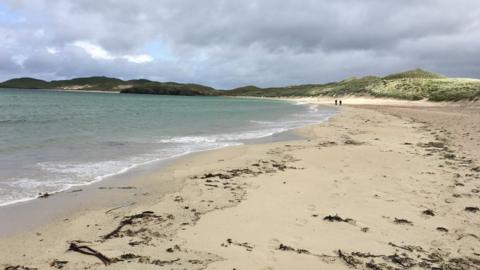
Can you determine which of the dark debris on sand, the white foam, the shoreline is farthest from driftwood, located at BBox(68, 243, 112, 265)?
the dark debris on sand

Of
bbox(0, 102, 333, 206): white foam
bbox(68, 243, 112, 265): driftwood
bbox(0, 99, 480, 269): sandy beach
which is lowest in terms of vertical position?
bbox(0, 102, 333, 206): white foam

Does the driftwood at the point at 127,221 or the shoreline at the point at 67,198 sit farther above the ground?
the driftwood at the point at 127,221

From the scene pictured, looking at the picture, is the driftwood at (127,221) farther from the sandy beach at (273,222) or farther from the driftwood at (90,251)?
the driftwood at (90,251)

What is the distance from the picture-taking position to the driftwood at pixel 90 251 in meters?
5.56

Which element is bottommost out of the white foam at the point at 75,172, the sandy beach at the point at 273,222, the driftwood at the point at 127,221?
the white foam at the point at 75,172

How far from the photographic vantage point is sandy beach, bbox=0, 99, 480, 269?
18.9 feet

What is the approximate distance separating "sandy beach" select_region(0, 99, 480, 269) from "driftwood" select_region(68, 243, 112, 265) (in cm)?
2

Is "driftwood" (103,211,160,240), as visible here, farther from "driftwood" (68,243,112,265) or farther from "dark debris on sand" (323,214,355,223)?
"dark debris on sand" (323,214,355,223)

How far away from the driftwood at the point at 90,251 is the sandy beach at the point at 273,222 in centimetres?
2

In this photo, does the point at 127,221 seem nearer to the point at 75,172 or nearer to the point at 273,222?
the point at 273,222

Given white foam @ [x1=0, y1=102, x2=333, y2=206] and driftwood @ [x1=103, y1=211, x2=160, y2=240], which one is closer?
driftwood @ [x1=103, y1=211, x2=160, y2=240]

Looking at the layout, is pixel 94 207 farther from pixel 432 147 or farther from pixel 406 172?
pixel 432 147

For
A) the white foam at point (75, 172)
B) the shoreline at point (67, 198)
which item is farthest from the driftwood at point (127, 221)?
the white foam at point (75, 172)

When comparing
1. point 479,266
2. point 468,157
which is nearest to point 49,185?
point 479,266
